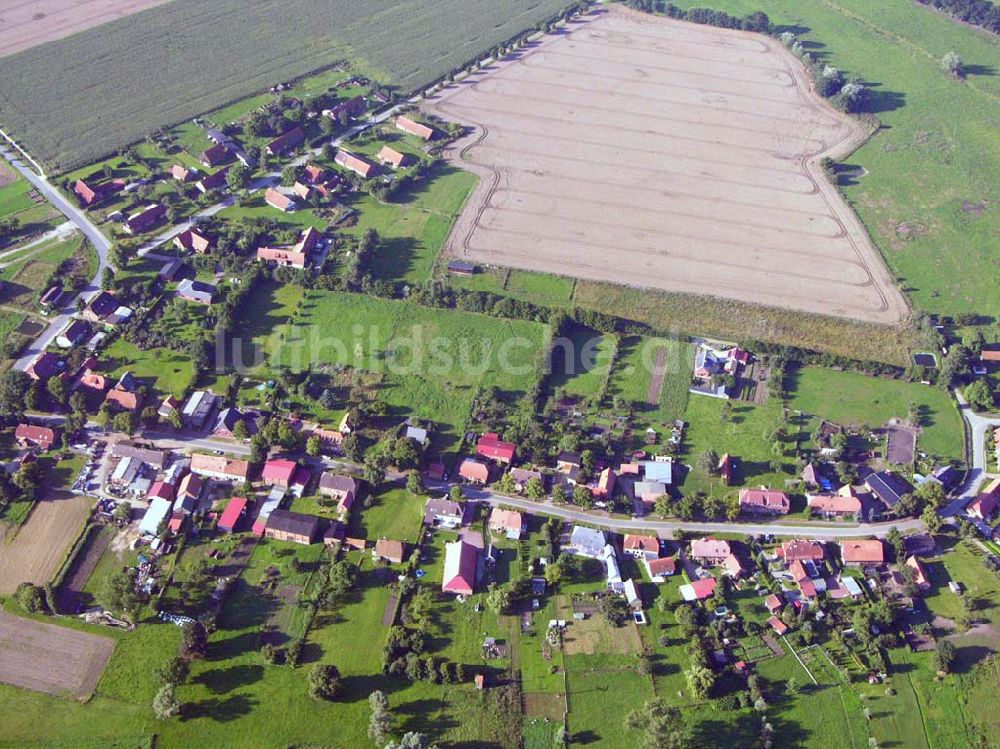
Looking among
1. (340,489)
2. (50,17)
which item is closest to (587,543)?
(340,489)

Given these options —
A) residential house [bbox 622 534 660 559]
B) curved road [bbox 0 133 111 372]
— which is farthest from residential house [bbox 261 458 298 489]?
curved road [bbox 0 133 111 372]

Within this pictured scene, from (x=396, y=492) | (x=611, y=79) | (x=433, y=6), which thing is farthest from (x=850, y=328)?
(x=433, y=6)

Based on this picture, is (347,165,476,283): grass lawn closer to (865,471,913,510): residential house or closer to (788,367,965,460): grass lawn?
(788,367,965,460): grass lawn

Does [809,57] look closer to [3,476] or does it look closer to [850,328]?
[850,328]

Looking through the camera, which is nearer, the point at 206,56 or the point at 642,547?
the point at 642,547

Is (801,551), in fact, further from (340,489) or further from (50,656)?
(50,656)

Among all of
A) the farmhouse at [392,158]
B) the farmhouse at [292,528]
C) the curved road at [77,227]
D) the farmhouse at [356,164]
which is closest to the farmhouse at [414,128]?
the farmhouse at [392,158]
